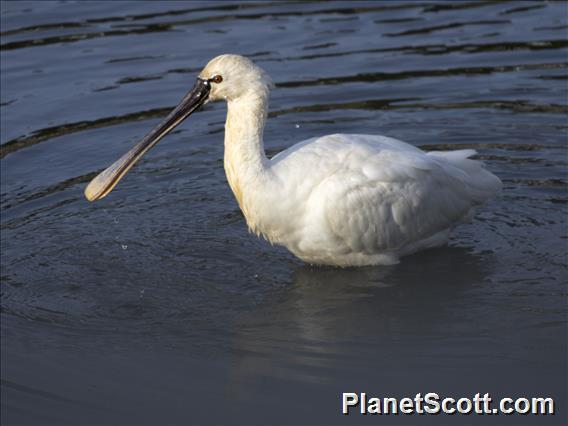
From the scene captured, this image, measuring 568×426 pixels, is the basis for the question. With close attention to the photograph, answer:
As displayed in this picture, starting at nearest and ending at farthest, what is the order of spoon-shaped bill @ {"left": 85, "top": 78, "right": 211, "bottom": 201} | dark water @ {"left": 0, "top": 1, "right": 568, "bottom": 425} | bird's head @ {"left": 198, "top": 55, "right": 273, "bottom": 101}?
dark water @ {"left": 0, "top": 1, "right": 568, "bottom": 425}
bird's head @ {"left": 198, "top": 55, "right": 273, "bottom": 101}
spoon-shaped bill @ {"left": 85, "top": 78, "right": 211, "bottom": 201}

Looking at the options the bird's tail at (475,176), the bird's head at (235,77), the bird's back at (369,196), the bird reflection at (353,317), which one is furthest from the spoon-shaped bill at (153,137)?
the bird's tail at (475,176)

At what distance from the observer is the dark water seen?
6.93 m

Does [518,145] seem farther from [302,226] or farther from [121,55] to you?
[121,55]

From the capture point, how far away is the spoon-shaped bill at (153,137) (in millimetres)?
8281

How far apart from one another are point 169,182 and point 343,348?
3.38 meters

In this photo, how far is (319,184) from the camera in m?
8.11

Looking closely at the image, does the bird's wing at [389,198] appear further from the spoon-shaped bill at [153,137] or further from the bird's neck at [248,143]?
the spoon-shaped bill at [153,137]

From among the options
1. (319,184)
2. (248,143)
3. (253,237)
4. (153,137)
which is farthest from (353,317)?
(153,137)

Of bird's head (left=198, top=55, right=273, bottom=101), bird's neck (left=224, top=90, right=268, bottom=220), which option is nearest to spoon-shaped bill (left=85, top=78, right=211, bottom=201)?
bird's head (left=198, top=55, right=273, bottom=101)

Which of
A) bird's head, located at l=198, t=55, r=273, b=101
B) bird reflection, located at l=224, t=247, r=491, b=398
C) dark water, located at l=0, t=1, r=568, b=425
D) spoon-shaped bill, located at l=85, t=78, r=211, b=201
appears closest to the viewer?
dark water, located at l=0, t=1, r=568, b=425

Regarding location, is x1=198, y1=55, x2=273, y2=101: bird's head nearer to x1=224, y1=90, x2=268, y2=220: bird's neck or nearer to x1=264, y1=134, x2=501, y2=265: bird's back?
x1=224, y1=90, x2=268, y2=220: bird's neck

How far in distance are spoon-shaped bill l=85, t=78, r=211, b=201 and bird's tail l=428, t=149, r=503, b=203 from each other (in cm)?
187

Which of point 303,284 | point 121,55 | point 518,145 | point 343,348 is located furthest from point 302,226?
point 121,55

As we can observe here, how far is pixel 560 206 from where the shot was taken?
942 cm
